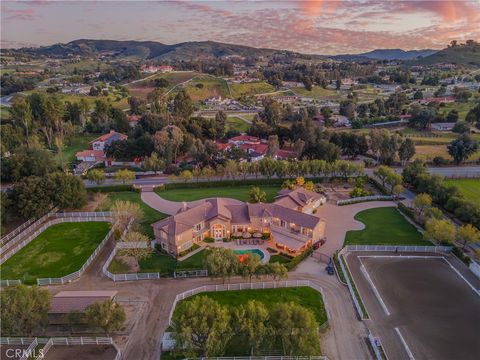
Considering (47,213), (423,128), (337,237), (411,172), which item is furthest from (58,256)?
(423,128)

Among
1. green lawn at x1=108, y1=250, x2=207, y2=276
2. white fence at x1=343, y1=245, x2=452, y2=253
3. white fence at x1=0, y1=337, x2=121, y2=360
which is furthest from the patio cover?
white fence at x1=0, y1=337, x2=121, y2=360

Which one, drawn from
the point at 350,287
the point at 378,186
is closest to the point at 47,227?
the point at 350,287

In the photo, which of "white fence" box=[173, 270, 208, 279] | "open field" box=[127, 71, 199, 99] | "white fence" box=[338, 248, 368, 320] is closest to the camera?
"white fence" box=[338, 248, 368, 320]

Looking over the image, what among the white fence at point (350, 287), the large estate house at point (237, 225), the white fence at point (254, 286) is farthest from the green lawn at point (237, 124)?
the white fence at point (254, 286)

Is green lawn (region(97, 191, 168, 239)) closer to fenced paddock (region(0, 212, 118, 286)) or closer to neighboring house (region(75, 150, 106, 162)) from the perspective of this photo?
fenced paddock (region(0, 212, 118, 286))

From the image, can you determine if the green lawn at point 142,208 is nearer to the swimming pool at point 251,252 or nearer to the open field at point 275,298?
the swimming pool at point 251,252

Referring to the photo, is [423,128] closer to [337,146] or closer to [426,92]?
[337,146]

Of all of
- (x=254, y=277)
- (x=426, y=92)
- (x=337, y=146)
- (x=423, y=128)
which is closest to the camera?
(x=254, y=277)
